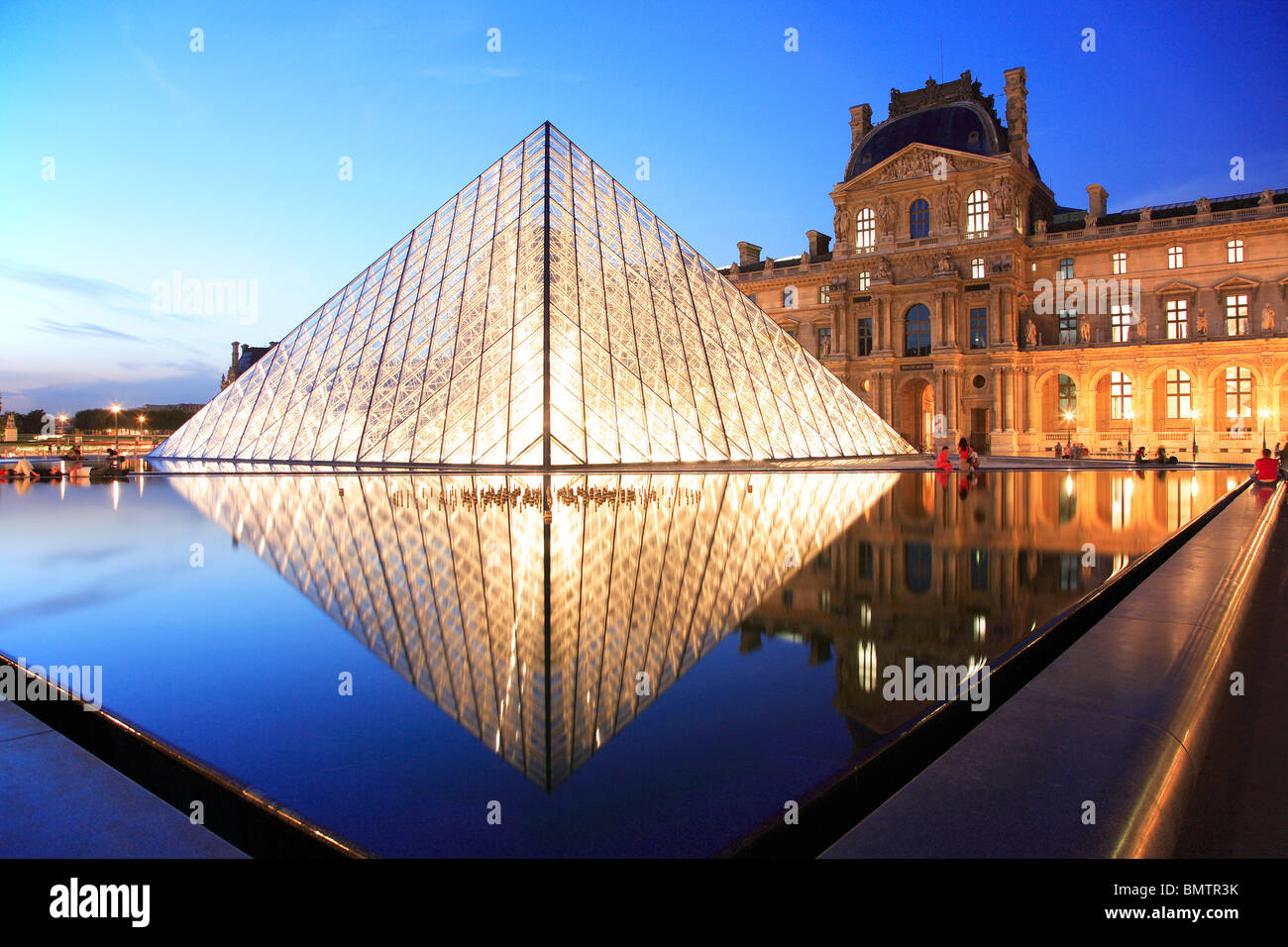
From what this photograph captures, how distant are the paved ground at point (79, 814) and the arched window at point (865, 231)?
4771cm

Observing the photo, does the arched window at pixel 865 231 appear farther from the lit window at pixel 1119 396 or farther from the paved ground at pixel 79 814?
the paved ground at pixel 79 814

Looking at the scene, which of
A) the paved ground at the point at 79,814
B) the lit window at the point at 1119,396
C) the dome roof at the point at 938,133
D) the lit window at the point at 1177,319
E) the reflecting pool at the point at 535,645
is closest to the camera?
the paved ground at the point at 79,814

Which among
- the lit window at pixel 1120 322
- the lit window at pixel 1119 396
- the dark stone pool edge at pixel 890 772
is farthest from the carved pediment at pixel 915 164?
A: the dark stone pool edge at pixel 890 772

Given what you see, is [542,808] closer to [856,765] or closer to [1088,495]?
[856,765]

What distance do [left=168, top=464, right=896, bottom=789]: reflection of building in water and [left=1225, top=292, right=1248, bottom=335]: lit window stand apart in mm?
37679

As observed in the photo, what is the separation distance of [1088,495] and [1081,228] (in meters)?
34.4

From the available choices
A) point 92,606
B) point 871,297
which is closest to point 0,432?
point 871,297

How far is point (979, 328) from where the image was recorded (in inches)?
1684

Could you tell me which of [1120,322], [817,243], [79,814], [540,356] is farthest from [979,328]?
[79,814]

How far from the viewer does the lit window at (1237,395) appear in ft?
126

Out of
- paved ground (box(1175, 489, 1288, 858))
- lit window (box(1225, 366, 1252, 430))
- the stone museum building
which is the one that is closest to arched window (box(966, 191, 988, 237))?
the stone museum building

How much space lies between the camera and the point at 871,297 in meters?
44.3

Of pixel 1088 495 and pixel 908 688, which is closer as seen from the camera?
pixel 908 688

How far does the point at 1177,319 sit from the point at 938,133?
52.0 feet
